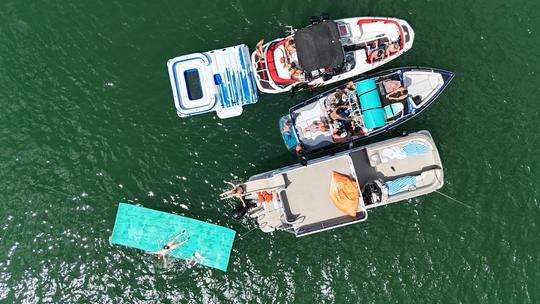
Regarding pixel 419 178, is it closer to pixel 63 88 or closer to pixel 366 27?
pixel 366 27

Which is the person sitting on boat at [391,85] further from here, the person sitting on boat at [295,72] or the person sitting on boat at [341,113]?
the person sitting on boat at [295,72]

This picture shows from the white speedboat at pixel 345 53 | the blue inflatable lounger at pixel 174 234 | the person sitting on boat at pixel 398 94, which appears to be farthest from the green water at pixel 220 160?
the person sitting on boat at pixel 398 94

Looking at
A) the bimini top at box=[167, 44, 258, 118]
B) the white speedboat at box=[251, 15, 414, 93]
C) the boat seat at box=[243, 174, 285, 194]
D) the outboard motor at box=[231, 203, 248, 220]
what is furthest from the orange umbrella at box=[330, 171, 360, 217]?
the bimini top at box=[167, 44, 258, 118]

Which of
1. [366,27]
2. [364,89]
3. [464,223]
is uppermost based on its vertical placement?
[366,27]

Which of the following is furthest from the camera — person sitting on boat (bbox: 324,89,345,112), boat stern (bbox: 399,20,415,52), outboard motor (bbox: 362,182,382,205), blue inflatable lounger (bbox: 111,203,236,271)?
blue inflatable lounger (bbox: 111,203,236,271)

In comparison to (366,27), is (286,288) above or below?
below

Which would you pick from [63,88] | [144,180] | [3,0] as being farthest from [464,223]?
[3,0]

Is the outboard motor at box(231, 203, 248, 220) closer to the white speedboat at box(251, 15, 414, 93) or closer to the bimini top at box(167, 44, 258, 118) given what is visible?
the bimini top at box(167, 44, 258, 118)
